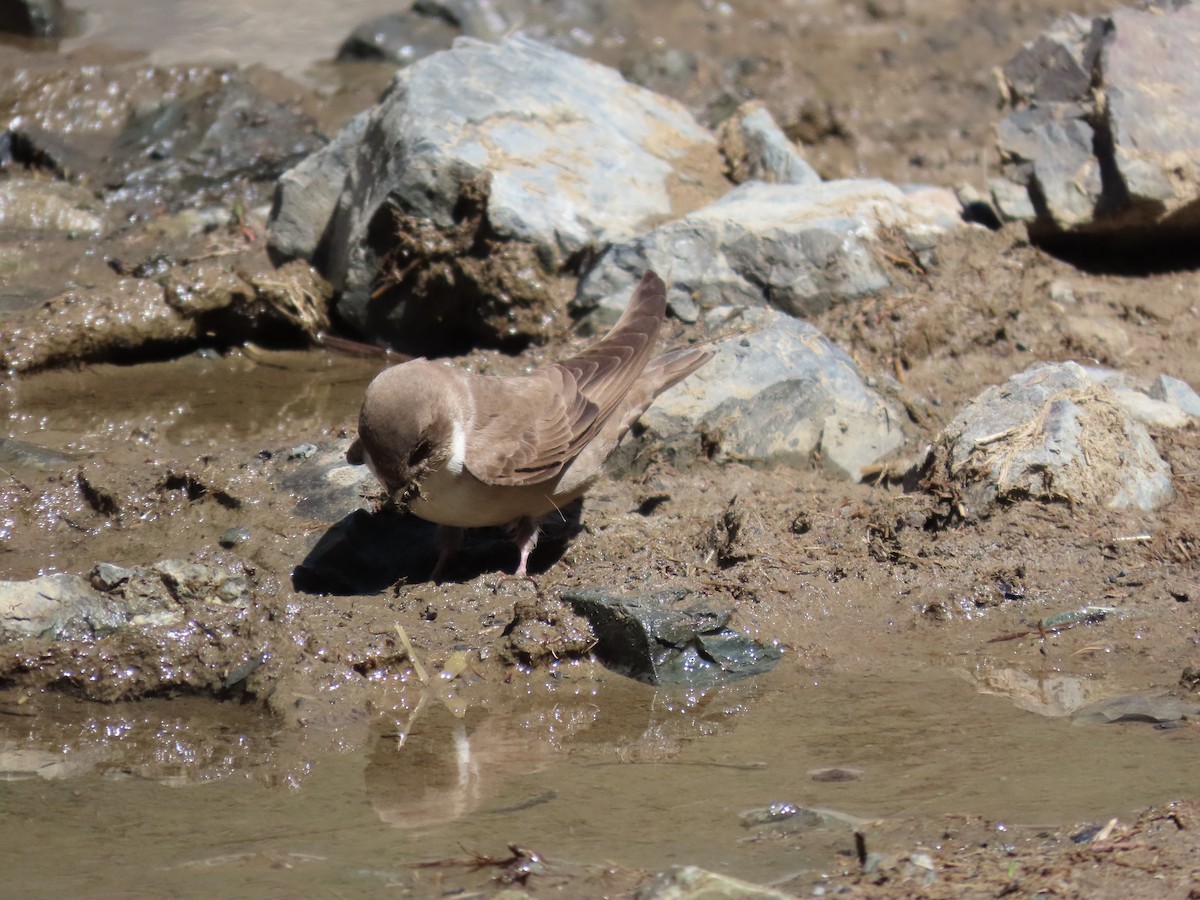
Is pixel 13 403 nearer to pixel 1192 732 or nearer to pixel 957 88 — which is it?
pixel 1192 732

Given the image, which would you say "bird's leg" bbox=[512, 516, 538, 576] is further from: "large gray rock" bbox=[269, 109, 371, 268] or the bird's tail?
"large gray rock" bbox=[269, 109, 371, 268]

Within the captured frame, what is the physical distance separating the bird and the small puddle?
2.93 feet

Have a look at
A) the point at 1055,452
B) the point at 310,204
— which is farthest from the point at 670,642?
the point at 310,204

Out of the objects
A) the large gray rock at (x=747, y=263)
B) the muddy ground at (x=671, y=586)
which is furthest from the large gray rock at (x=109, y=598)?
the large gray rock at (x=747, y=263)

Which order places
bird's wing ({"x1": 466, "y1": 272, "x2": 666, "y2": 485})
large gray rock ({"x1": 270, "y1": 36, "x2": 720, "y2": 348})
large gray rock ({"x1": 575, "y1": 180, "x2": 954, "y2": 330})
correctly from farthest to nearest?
large gray rock ({"x1": 270, "y1": 36, "x2": 720, "y2": 348}) → large gray rock ({"x1": 575, "y1": 180, "x2": 954, "y2": 330}) → bird's wing ({"x1": 466, "y1": 272, "x2": 666, "y2": 485})

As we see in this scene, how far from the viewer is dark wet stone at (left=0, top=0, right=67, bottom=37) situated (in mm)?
12078

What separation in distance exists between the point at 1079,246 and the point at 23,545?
6434mm

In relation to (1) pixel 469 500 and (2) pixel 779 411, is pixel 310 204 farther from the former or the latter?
(1) pixel 469 500

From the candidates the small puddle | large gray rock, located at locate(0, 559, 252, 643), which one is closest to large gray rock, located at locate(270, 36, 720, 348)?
large gray rock, located at locate(0, 559, 252, 643)

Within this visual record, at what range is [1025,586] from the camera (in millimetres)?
5512

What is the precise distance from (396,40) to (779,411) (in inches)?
289

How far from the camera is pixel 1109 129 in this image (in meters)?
8.16

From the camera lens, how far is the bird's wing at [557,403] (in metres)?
5.64

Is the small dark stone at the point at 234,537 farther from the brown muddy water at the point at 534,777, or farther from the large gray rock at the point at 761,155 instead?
the large gray rock at the point at 761,155
